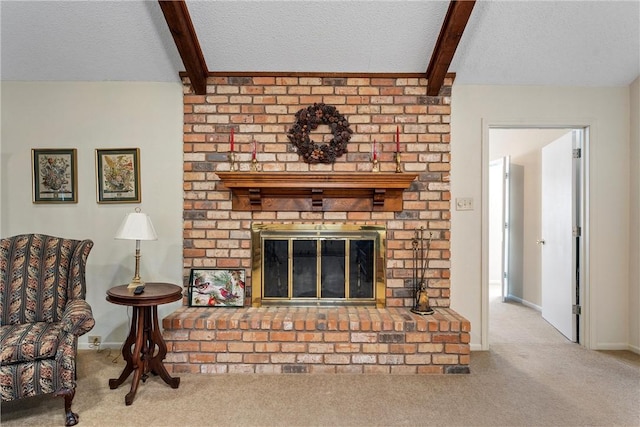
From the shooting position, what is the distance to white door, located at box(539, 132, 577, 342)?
3020 millimetres

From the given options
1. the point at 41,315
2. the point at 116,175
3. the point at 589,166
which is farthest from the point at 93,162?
the point at 589,166

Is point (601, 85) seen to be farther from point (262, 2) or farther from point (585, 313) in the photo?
point (262, 2)

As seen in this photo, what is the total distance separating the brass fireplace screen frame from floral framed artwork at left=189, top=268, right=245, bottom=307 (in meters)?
0.12

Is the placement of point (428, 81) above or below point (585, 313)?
above

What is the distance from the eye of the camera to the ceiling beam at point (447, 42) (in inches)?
83.4

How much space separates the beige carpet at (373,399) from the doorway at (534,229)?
0.67 metres

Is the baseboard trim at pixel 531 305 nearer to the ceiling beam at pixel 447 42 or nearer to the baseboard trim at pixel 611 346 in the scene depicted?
the baseboard trim at pixel 611 346

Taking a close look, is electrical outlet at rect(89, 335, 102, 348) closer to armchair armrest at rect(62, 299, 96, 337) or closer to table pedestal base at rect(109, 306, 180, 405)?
table pedestal base at rect(109, 306, 180, 405)

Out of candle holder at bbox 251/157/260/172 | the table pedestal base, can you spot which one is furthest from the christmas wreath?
the table pedestal base

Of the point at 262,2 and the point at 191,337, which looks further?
the point at 191,337

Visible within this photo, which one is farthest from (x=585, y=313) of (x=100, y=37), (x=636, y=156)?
(x=100, y=37)

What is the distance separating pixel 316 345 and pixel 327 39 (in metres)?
2.14

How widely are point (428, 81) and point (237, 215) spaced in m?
1.84

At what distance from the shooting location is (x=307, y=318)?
248 cm
